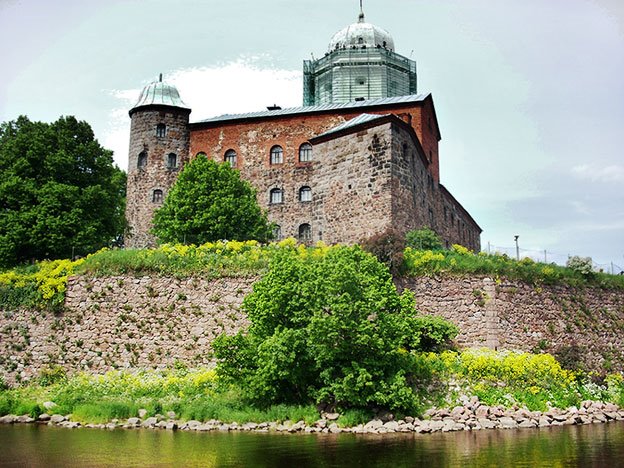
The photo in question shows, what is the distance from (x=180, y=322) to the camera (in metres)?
28.7

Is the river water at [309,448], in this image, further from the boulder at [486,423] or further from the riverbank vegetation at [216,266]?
the riverbank vegetation at [216,266]

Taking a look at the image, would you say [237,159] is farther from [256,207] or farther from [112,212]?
[112,212]

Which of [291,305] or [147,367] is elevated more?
[291,305]

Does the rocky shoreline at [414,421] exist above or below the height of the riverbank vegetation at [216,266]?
below

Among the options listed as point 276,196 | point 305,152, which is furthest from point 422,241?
point 305,152

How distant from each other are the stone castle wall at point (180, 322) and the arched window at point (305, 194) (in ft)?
49.8

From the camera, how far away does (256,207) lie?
38688mm

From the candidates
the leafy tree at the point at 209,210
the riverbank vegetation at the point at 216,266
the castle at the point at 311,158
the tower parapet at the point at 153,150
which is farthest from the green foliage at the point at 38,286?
the tower parapet at the point at 153,150

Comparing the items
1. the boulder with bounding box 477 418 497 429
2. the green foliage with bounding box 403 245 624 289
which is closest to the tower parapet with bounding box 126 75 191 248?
the green foliage with bounding box 403 245 624 289

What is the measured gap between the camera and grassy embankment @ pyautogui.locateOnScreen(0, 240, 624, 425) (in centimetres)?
Result: 2389

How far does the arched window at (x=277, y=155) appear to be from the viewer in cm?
4497

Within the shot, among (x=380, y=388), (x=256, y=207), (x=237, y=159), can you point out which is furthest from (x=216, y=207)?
(x=380, y=388)

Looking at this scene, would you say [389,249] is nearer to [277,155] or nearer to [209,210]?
[209,210]

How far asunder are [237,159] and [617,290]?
25523 millimetres
